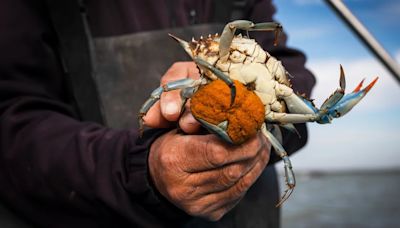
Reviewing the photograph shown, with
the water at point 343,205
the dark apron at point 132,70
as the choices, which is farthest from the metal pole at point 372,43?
the water at point 343,205

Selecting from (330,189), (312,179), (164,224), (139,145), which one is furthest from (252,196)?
(312,179)

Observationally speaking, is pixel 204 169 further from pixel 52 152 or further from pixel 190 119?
pixel 52 152

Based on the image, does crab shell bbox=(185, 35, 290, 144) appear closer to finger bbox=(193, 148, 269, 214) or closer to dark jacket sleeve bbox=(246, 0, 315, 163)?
finger bbox=(193, 148, 269, 214)

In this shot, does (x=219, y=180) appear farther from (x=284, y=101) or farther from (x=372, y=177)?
(x=372, y=177)

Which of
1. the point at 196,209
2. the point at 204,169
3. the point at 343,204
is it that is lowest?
the point at 343,204

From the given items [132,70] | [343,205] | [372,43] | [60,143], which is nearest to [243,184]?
[60,143]

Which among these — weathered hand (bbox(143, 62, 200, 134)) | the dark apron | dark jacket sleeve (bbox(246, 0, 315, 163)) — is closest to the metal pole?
dark jacket sleeve (bbox(246, 0, 315, 163))

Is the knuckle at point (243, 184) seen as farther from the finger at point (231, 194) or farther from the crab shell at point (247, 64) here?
the crab shell at point (247, 64)
